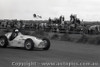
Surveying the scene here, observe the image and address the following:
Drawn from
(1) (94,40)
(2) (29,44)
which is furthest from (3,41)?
(1) (94,40)

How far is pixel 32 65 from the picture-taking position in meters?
9.95

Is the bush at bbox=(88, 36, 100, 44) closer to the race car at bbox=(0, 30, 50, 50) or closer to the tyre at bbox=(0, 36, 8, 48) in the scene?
the race car at bbox=(0, 30, 50, 50)

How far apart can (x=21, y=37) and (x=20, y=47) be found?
1.11 meters

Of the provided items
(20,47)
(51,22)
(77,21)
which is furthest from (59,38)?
(51,22)

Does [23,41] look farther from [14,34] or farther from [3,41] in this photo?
[3,41]

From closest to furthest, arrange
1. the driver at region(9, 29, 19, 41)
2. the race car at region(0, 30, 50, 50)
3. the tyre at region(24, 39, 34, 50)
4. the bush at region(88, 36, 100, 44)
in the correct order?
the tyre at region(24, 39, 34, 50) < the race car at region(0, 30, 50, 50) < the driver at region(9, 29, 19, 41) < the bush at region(88, 36, 100, 44)

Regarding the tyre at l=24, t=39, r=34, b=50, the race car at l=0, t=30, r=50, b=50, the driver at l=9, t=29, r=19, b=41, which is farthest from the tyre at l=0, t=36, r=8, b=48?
the tyre at l=24, t=39, r=34, b=50

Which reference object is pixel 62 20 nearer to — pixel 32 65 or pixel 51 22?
pixel 51 22

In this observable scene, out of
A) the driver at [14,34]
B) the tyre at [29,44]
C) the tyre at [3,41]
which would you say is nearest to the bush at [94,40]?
the driver at [14,34]

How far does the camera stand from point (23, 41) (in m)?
15.6

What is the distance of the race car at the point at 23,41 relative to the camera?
50.2ft

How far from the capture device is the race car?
50.2ft

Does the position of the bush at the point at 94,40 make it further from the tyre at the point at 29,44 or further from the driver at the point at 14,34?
the tyre at the point at 29,44

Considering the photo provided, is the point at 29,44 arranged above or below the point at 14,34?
below
